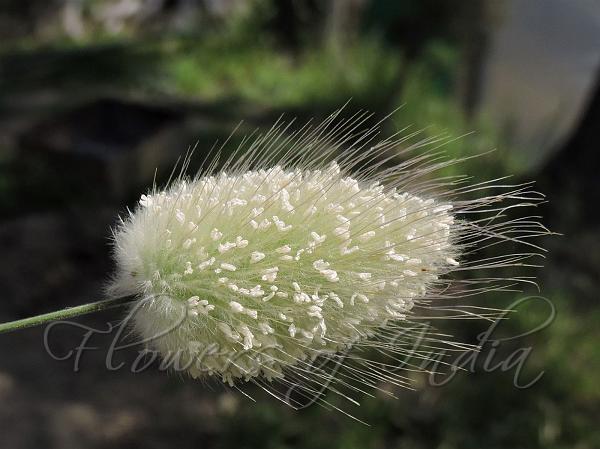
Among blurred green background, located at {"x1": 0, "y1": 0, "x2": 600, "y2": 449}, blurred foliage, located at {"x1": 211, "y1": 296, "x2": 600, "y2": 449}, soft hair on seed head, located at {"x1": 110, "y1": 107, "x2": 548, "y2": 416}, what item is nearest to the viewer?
soft hair on seed head, located at {"x1": 110, "y1": 107, "x2": 548, "y2": 416}

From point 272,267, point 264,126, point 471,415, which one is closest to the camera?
point 272,267

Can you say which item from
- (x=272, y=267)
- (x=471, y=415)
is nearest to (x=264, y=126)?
(x=471, y=415)

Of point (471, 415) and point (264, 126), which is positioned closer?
point (471, 415)

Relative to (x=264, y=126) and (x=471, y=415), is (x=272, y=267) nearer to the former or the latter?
(x=471, y=415)

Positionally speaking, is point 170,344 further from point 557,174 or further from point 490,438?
point 557,174

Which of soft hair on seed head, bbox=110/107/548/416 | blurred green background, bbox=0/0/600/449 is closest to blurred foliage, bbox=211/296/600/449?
blurred green background, bbox=0/0/600/449

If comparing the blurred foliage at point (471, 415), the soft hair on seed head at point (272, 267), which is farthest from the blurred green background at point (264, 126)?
the soft hair on seed head at point (272, 267)

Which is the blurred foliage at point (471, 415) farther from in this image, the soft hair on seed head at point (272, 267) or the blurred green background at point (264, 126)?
the soft hair on seed head at point (272, 267)

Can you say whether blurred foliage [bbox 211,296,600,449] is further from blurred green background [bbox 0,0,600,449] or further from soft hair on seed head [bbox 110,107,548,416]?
soft hair on seed head [bbox 110,107,548,416]
